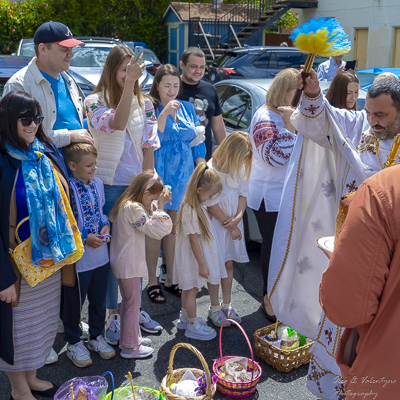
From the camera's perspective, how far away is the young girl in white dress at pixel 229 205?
3.92 meters

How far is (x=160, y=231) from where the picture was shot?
3457 millimetres

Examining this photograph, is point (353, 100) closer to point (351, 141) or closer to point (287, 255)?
point (351, 141)

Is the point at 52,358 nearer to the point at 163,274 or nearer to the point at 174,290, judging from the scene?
the point at 174,290

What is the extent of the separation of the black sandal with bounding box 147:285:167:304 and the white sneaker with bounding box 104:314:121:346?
530mm

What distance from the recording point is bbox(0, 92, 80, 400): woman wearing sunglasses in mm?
2730

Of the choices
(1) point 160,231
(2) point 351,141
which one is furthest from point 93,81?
(2) point 351,141

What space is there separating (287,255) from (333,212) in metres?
0.38

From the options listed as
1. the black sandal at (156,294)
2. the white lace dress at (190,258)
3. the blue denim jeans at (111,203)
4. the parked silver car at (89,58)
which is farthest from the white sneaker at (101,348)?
the parked silver car at (89,58)

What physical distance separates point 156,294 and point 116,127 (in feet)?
4.99

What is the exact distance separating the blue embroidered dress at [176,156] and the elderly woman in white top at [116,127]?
581mm

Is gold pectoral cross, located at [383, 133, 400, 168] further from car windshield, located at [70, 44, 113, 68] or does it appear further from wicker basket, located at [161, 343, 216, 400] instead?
car windshield, located at [70, 44, 113, 68]

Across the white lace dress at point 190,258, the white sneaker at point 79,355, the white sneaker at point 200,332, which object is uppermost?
the white lace dress at point 190,258

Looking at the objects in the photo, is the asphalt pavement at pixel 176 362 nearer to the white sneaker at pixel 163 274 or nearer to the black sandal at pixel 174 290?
the black sandal at pixel 174 290

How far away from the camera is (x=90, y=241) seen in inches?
129
